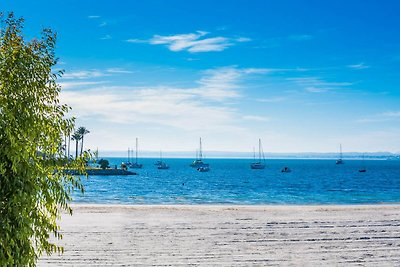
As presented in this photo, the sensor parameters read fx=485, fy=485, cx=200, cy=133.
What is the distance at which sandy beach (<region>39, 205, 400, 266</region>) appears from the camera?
14680 millimetres

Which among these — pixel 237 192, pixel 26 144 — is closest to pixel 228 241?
pixel 26 144

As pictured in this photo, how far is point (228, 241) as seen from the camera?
18.0 metres

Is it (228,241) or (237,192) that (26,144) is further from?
(237,192)

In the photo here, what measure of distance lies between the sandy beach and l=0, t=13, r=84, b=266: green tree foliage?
6821 mm

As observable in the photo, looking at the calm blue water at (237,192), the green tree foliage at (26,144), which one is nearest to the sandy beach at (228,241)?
the green tree foliage at (26,144)

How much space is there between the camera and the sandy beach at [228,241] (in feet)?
48.2

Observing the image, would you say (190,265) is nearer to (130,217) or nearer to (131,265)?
(131,265)

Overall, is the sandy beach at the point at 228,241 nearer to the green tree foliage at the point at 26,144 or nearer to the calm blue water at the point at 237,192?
the green tree foliage at the point at 26,144

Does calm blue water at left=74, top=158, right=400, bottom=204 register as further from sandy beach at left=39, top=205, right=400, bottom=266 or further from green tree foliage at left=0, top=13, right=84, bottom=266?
green tree foliage at left=0, top=13, right=84, bottom=266

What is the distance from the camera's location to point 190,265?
13984 mm

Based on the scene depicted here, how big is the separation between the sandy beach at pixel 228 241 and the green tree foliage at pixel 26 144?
6.82 meters

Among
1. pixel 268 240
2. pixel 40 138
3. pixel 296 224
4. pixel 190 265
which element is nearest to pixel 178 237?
pixel 268 240

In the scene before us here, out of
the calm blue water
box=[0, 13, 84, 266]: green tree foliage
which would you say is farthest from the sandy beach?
the calm blue water

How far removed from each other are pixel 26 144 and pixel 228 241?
38.4 feet
